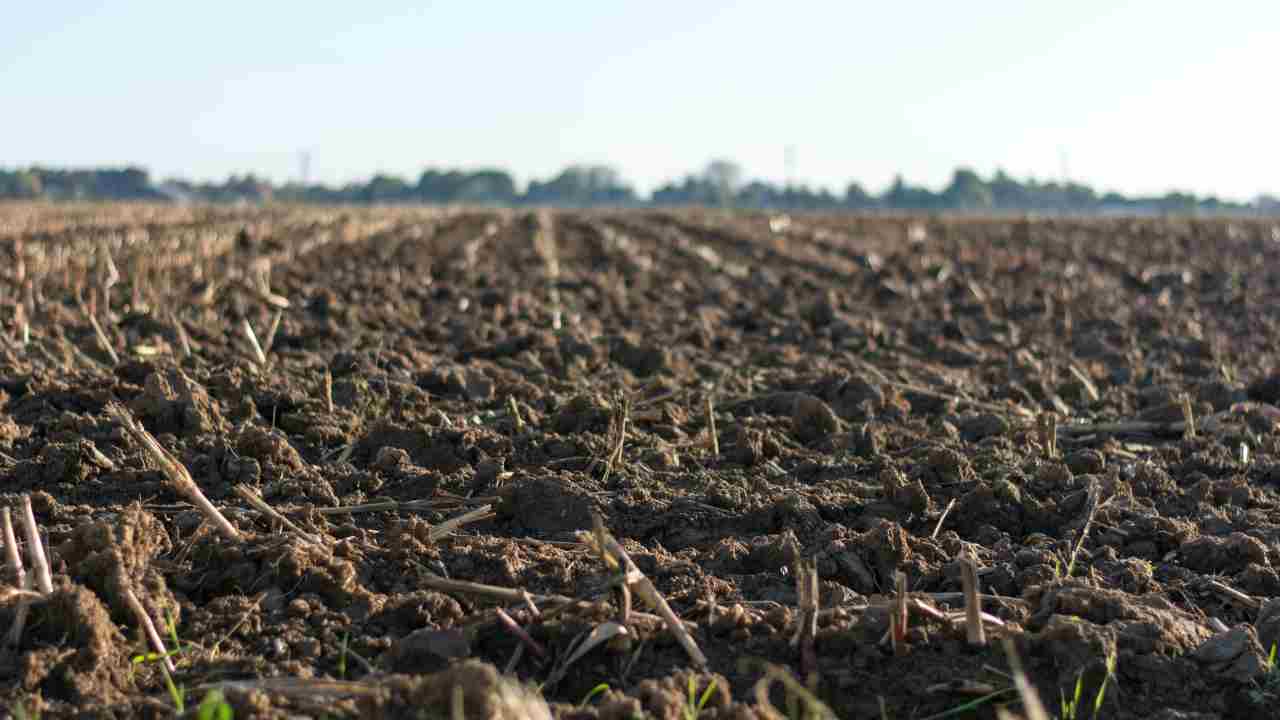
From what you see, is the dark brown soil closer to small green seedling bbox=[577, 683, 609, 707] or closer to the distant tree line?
small green seedling bbox=[577, 683, 609, 707]

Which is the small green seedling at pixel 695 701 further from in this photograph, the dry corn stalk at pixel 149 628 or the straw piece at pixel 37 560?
the straw piece at pixel 37 560

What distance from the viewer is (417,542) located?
3725 millimetres

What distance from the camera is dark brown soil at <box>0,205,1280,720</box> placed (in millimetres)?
2953

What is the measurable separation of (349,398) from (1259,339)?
7503mm

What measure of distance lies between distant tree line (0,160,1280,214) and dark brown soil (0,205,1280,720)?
68056mm

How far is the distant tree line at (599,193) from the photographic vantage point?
81438 mm

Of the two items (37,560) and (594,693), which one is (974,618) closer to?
(594,693)

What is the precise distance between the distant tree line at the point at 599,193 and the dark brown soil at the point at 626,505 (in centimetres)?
6806

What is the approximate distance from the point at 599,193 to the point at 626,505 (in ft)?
360

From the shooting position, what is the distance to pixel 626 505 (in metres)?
4.29

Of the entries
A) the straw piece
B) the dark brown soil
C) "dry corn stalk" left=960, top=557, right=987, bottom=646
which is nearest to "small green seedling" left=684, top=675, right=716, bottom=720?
the dark brown soil

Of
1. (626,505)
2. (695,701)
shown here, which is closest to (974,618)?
(695,701)

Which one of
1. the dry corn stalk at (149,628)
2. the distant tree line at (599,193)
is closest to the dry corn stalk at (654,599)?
the dry corn stalk at (149,628)

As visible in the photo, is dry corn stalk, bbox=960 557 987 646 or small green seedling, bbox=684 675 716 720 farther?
dry corn stalk, bbox=960 557 987 646
